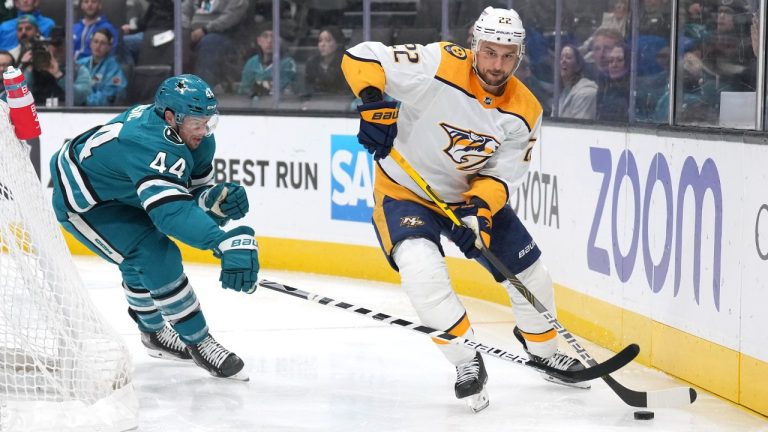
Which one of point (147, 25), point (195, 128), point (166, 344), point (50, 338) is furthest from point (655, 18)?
point (147, 25)

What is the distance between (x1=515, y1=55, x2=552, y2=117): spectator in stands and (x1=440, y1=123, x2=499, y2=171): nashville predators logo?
1.68m

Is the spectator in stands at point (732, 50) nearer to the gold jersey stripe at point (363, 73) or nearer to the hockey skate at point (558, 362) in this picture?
the hockey skate at point (558, 362)

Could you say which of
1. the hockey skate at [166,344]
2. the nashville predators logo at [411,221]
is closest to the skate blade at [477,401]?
the nashville predators logo at [411,221]

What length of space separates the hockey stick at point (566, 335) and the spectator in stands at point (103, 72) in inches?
143

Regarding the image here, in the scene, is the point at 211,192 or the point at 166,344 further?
the point at 166,344

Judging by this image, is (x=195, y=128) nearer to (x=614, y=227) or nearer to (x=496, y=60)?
(x=496, y=60)

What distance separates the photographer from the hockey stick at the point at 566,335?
3420mm

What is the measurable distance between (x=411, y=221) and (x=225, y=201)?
2.22 ft

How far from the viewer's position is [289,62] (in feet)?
21.5

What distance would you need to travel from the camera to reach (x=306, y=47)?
6.50 meters

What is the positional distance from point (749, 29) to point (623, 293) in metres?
1.06

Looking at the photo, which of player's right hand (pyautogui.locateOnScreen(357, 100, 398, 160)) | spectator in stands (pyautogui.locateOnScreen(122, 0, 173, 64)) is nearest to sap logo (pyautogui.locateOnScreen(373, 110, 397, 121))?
player's right hand (pyautogui.locateOnScreen(357, 100, 398, 160))

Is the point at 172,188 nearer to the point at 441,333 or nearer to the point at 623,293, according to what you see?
the point at 441,333

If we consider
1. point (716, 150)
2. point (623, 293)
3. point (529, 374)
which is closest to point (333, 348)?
point (529, 374)
